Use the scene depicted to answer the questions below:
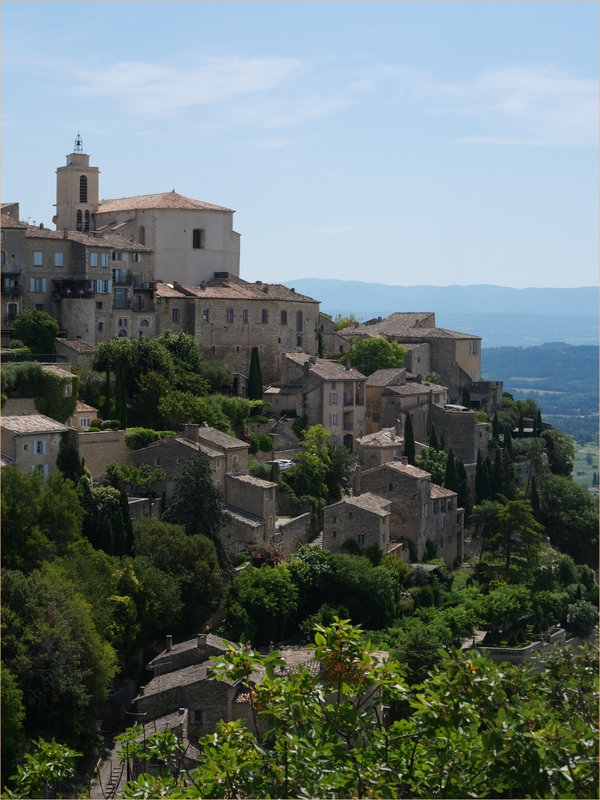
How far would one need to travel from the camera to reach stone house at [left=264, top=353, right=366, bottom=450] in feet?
187

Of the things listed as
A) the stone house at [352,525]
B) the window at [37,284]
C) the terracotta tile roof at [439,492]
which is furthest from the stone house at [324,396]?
the window at [37,284]

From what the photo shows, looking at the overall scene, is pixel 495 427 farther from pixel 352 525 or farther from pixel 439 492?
pixel 352 525

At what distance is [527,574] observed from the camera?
53719 millimetres

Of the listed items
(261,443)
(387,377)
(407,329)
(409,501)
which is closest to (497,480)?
(387,377)

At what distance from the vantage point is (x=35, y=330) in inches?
2057

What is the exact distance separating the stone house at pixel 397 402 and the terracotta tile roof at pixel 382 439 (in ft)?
7.88

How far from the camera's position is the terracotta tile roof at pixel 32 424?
41.8 m

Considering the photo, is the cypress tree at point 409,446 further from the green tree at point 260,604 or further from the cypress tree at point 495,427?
the green tree at point 260,604

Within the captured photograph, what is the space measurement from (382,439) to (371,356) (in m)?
10.4

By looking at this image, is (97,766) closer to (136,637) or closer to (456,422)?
A: (136,637)

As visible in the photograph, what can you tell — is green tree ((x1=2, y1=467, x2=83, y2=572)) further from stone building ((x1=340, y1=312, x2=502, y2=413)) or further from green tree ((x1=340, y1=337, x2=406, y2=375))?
stone building ((x1=340, y1=312, x2=502, y2=413))

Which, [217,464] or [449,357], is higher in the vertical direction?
[449,357]

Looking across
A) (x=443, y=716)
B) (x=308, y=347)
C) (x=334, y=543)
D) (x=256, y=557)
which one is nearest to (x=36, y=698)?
(x=256, y=557)

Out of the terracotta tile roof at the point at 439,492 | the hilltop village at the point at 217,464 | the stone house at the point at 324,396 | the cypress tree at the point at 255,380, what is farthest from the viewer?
the cypress tree at the point at 255,380
